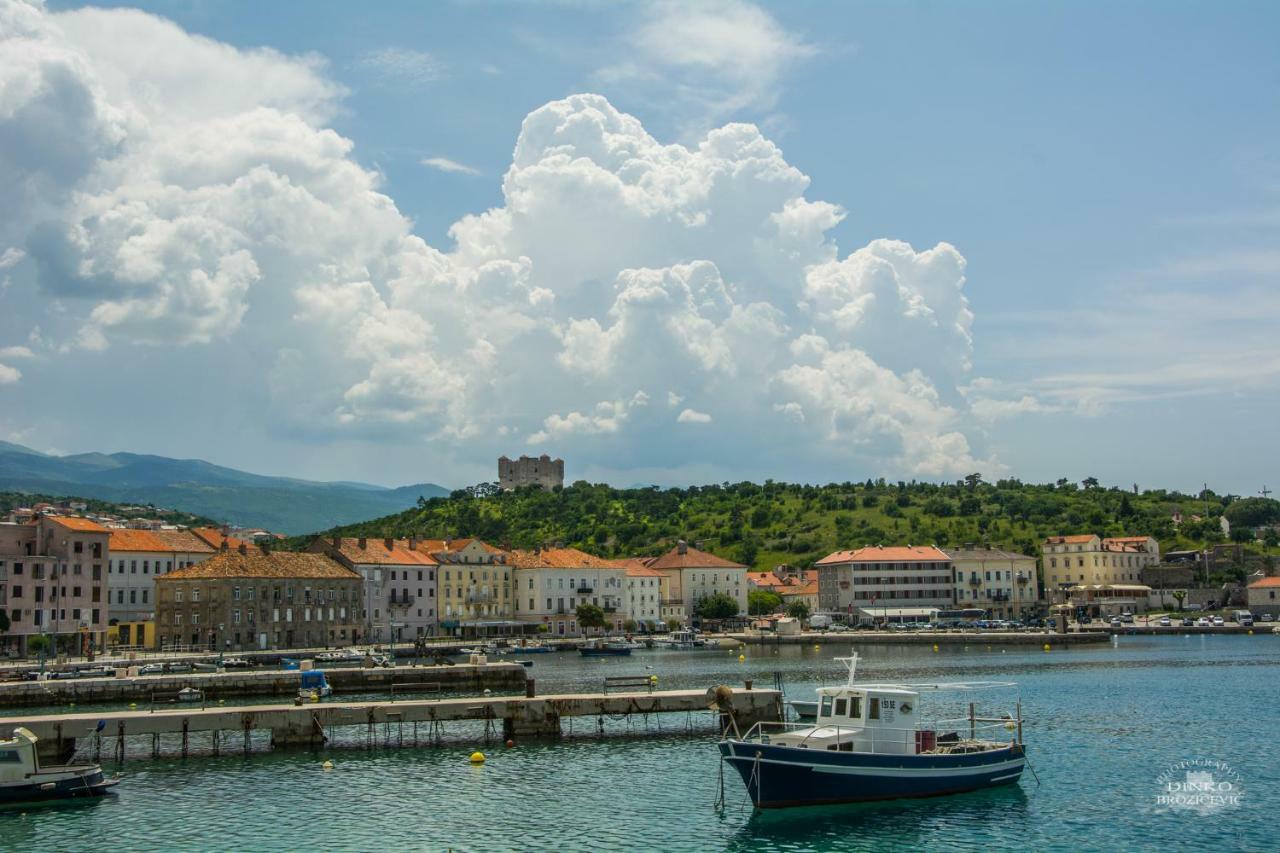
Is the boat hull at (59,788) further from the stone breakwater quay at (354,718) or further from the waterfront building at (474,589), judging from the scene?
the waterfront building at (474,589)

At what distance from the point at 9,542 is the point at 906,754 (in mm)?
96631

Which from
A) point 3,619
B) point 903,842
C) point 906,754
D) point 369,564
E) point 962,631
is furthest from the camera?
point 962,631

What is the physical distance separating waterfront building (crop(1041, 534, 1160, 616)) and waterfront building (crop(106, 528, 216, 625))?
129m

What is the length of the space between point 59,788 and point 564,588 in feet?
428

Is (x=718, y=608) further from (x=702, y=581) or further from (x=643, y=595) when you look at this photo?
(x=643, y=595)

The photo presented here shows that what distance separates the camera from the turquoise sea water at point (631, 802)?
1407 inches

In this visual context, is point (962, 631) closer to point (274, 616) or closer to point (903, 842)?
point (274, 616)

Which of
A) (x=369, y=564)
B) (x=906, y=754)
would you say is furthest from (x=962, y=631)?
(x=906, y=754)

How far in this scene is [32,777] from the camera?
135ft

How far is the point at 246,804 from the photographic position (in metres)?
41.5

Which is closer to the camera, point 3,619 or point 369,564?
point 3,619

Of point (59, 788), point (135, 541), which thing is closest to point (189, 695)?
point (59, 788)

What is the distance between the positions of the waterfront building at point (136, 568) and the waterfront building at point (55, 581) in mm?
10957

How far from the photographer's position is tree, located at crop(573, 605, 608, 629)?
164 m
